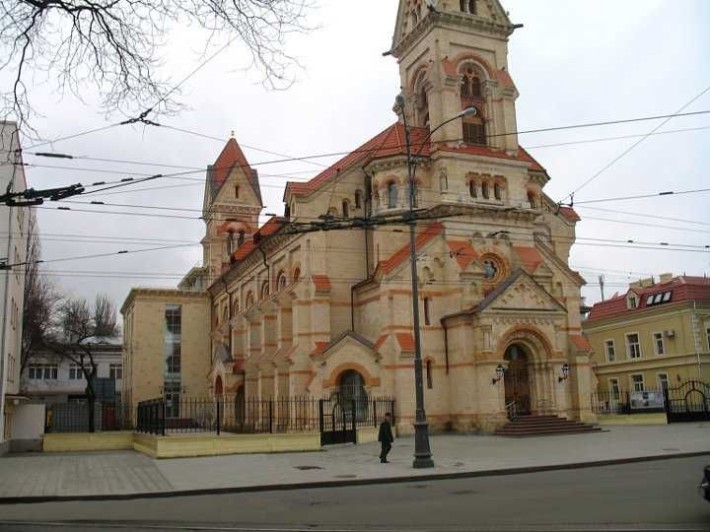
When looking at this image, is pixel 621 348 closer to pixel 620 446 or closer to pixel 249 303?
pixel 249 303

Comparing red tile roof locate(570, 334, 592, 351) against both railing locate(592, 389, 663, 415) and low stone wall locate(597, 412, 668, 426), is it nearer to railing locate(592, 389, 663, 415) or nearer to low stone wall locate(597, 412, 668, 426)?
railing locate(592, 389, 663, 415)

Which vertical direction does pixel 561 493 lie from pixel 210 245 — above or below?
below

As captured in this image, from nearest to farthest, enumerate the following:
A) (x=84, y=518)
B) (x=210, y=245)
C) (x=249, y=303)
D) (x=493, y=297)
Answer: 1. (x=84, y=518)
2. (x=493, y=297)
3. (x=249, y=303)
4. (x=210, y=245)

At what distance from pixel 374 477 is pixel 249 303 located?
31.6 meters

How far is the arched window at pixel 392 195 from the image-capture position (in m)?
36.3

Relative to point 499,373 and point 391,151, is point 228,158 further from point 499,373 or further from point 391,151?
point 499,373

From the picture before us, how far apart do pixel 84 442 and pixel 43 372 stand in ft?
171

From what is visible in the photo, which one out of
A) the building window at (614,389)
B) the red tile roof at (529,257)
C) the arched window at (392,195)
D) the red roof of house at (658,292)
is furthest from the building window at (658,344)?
the arched window at (392,195)

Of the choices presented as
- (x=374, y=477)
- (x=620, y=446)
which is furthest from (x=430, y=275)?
(x=374, y=477)

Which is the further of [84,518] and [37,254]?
[37,254]

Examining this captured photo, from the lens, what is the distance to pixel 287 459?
2383cm

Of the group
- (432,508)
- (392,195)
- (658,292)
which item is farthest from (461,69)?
(432,508)

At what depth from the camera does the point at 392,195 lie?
1439 inches

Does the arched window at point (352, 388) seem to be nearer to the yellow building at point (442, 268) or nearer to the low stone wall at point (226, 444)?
the yellow building at point (442, 268)
